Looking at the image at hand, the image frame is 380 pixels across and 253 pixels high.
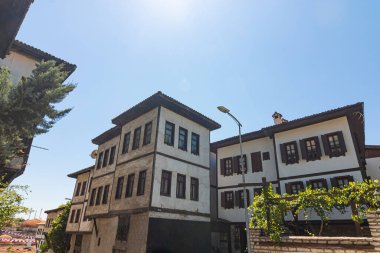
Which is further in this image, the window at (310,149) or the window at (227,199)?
the window at (227,199)

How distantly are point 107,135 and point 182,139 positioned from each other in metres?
9.00

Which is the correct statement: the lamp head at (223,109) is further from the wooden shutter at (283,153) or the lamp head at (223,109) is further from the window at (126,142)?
the wooden shutter at (283,153)

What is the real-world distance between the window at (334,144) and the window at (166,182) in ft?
38.8

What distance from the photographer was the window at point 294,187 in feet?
59.4

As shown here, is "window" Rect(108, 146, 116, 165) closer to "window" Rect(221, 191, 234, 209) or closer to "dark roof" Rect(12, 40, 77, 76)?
"dark roof" Rect(12, 40, 77, 76)

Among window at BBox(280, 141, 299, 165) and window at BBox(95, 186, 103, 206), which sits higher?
window at BBox(280, 141, 299, 165)

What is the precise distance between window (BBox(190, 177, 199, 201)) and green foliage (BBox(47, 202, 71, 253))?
1874 cm

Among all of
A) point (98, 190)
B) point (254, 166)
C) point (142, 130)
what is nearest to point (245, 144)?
point (254, 166)

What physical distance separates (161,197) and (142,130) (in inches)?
209

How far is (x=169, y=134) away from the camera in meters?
17.1

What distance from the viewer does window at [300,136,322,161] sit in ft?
59.7

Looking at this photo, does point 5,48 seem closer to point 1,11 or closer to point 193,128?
point 1,11

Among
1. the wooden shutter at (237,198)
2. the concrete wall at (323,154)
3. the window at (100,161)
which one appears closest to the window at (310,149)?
the concrete wall at (323,154)

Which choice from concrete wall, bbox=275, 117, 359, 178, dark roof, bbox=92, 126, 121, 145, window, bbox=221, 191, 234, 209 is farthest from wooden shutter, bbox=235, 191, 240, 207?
dark roof, bbox=92, 126, 121, 145
